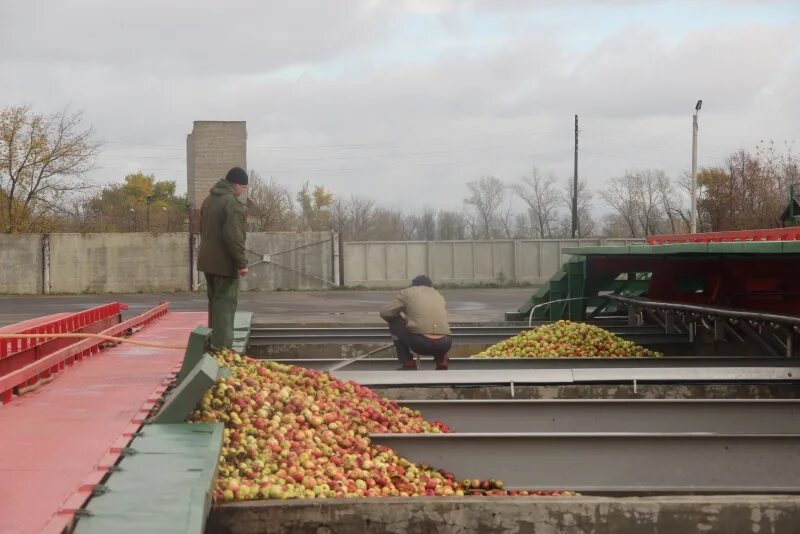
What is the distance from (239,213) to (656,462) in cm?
405

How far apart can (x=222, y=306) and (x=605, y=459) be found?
12.3 feet

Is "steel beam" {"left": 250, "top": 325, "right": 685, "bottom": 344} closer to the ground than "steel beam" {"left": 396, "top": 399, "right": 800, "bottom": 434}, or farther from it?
farther from it

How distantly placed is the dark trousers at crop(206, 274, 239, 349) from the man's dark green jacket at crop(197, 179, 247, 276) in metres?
0.14

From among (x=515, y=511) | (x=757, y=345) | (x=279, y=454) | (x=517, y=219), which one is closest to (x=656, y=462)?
(x=515, y=511)

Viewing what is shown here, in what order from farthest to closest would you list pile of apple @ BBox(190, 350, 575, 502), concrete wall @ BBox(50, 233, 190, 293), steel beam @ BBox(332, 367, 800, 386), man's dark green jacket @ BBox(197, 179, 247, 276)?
1. concrete wall @ BBox(50, 233, 190, 293)
2. steel beam @ BBox(332, 367, 800, 386)
3. man's dark green jacket @ BBox(197, 179, 247, 276)
4. pile of apple @ BBox(190, 350, 575, 502)

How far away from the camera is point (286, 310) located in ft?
88.7

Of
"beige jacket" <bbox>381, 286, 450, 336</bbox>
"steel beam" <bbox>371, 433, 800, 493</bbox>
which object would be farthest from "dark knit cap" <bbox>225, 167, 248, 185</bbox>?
"steel beam" <bbox>371, 433, 800, 493</bbox>

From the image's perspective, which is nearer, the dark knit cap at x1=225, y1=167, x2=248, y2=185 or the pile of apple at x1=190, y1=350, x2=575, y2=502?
the pile of apple at x1=190, y1=350, x2=575, y2=502

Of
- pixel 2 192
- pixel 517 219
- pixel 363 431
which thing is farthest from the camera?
pixel 517 219

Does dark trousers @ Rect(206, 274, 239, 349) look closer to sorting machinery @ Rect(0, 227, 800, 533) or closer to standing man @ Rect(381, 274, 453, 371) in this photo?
sorting machinery @ Rect(0, 227, 800, 533)

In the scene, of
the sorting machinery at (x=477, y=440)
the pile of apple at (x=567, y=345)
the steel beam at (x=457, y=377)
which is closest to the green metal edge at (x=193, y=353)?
the sorting machinery at (x=477, y=440)

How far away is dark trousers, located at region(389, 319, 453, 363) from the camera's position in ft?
33.9

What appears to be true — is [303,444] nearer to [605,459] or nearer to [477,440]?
[477,440]

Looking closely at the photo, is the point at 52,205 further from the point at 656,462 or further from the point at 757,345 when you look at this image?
the point at 656,462
